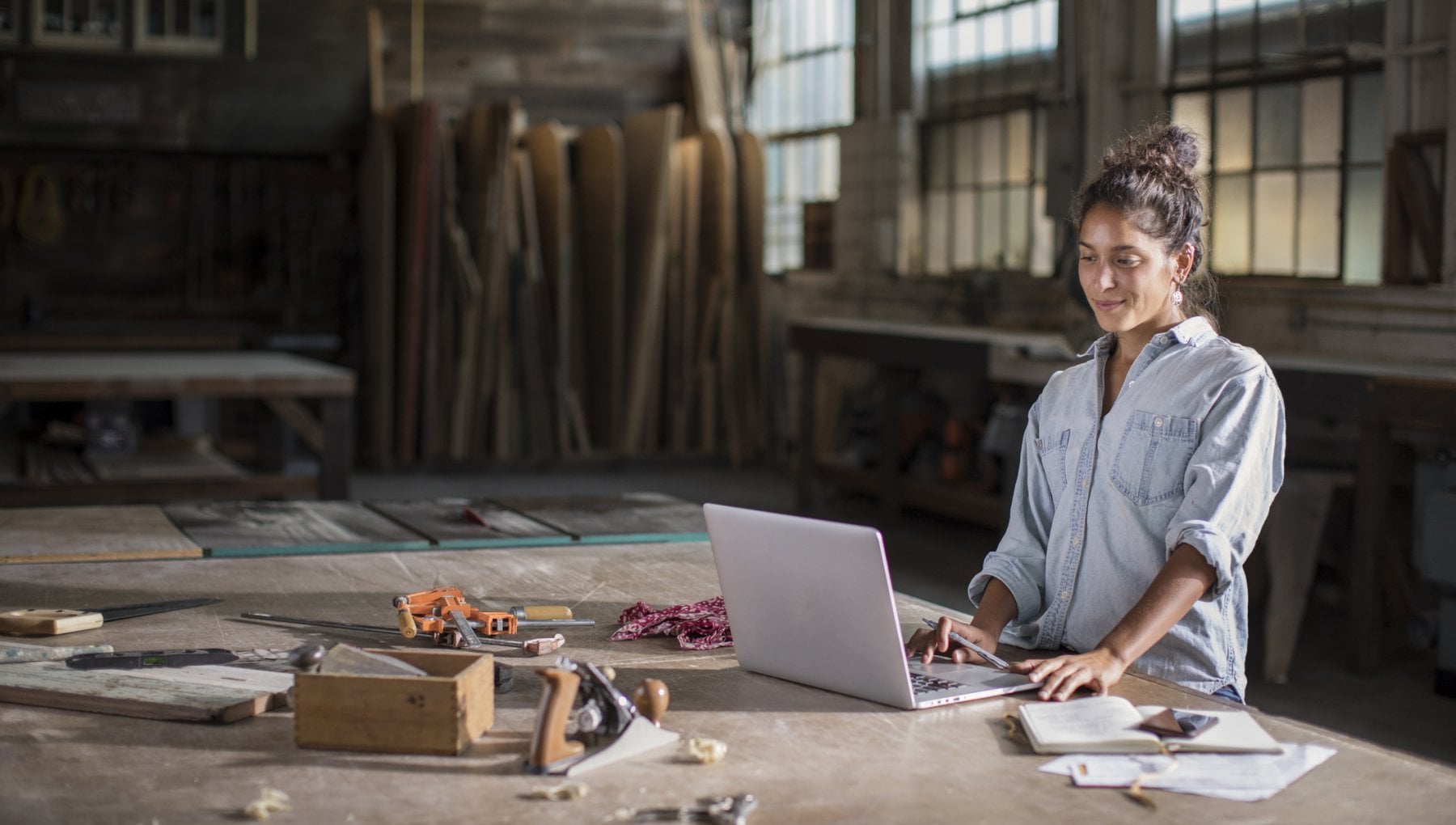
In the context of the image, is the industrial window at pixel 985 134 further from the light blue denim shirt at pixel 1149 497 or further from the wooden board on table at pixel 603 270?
the light blue denim shirt at pixel 1149 497

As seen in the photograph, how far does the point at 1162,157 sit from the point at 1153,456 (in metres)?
0.47

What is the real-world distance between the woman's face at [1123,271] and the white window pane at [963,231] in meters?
6.15

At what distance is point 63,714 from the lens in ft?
6.55

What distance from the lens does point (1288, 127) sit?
20.8 ft

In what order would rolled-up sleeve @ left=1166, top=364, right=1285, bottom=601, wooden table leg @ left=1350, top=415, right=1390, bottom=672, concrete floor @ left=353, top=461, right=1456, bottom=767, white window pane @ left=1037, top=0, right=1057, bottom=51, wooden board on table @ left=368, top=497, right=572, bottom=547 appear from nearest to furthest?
rolled-up sleeve @ left=1166, top=364, right=1285, bottom=601 → wooden board on table @ left=368, top=497, right=572, bottom=547 → concrete floor @ left=353, top=461, right=1456, bottom=767 → wooden table leg @ left=1350, top=415, right=1390, bottom=672 → white window pane @ left=1037, top=0, right=1057, bottom=51

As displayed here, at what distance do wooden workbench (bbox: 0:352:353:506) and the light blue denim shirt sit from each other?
422 cm

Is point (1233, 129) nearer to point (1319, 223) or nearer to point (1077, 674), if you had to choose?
point (1319, 223)

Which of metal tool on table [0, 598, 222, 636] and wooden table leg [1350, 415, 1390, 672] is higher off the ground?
metal tool on table [0, 598, 222, 636]

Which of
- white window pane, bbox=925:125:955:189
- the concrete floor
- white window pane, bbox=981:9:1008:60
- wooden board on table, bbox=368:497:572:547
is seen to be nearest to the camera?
wooden board on table, bbox=368:497:572:547

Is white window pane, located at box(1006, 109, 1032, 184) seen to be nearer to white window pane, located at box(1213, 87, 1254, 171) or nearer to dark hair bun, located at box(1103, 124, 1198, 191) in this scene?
white window pane, located at box(1213, 87, 1254, 171)

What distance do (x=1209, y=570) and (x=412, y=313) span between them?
7797mm

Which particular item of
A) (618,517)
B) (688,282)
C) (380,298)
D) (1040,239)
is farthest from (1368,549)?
(380,298)

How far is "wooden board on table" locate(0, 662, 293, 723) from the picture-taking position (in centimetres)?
197

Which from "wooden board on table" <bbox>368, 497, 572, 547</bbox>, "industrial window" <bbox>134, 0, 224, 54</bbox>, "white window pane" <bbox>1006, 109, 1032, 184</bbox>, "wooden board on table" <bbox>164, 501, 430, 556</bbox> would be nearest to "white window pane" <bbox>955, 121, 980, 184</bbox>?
"white window pane" <bbox>1006, 109, 1032, 184</bbox>
